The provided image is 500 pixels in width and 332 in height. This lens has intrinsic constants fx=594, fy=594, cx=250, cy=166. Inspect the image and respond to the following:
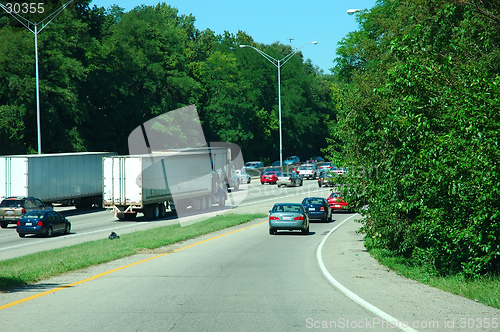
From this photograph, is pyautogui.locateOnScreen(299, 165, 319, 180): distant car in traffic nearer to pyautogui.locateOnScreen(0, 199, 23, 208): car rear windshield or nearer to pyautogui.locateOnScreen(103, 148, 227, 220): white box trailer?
pyautogui.locateOnScreen(103, 148, 227, 220): white box trailer

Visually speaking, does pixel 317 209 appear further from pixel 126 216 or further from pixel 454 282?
pixel 454 282

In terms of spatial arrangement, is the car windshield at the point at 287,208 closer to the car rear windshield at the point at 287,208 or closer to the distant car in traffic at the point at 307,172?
the car rear windshield at the point at 287,208

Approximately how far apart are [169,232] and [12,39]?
3276 cm

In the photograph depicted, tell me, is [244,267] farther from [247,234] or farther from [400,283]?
[247,234]

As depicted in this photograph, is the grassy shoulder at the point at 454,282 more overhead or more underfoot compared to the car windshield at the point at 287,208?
more underfoot

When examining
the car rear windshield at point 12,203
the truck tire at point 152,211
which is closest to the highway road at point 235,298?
the car rear windshield at point 12,203

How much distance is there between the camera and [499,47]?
16.8 metres

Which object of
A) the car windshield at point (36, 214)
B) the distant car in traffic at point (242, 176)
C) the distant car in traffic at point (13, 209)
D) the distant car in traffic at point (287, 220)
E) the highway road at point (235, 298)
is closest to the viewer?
the highway road at point (235, 298)

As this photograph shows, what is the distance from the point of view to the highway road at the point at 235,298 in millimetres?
9336

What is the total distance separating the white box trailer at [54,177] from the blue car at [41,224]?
8861mm

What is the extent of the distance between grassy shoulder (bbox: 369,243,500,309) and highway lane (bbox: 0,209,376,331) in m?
2.42

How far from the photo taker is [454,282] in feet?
46.6

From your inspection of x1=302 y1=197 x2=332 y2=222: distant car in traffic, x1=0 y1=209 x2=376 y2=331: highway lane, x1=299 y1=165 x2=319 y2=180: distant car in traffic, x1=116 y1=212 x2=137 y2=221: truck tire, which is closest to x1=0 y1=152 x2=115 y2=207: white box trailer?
x1=116 y1=212 x2=137 y2=221: truck tire

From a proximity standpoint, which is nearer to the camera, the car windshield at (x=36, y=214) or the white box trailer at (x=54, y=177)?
the car windshield at (x=36, y=214)
